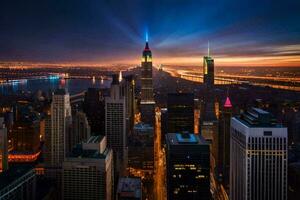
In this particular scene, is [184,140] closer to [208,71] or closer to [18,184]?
[208,71]

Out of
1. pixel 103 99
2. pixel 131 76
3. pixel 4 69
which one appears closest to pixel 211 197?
pixel 4 69

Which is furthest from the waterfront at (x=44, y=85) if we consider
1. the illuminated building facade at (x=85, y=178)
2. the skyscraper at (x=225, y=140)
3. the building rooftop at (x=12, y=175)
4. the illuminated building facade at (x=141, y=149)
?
the skyscraper at (x=225, y=140)

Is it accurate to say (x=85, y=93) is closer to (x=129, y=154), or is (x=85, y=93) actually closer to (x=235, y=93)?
(x=129, y=154)

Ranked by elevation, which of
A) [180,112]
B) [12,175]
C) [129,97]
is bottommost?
[12,175]

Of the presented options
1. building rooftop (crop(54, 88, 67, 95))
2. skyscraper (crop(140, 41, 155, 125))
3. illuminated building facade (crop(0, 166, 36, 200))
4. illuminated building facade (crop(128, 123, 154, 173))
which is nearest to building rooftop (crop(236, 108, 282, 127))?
illuminated building facade (crop(0, 166, 36, 200))

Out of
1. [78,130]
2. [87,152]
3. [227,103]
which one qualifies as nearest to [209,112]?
[227,103]

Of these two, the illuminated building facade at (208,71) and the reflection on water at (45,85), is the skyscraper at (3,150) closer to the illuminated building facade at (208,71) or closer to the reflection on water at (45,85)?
the reflection on water at (45,85)

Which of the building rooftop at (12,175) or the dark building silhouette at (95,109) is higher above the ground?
the dark building silhouette at (95,109)

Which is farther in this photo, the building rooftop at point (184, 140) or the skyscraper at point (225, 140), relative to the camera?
the building rooftop at point (184, 140)
